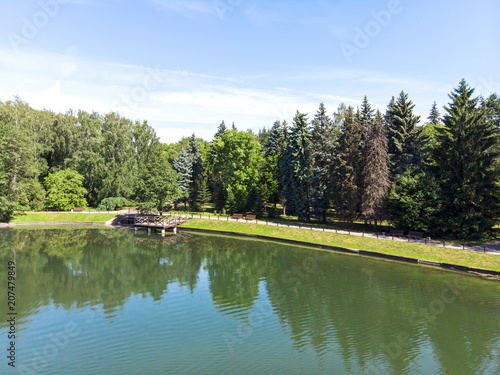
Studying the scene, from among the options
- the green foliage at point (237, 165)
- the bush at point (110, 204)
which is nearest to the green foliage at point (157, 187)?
the green foliage at point (237, 165)

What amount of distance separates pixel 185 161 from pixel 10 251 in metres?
40.4

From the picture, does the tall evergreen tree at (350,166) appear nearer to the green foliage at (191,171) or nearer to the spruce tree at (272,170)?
the spruce tree at (272,170)

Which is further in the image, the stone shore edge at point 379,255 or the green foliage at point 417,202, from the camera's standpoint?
the green foliage at point 417,202

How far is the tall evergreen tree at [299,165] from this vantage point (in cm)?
5528

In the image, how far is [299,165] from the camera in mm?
55688

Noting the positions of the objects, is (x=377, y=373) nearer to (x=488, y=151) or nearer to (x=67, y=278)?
(x=67, y=278)

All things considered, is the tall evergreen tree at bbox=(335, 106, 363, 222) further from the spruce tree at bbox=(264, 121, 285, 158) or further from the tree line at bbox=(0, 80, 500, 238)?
the spruce tree at bbox=(264, 121, 285, 158)

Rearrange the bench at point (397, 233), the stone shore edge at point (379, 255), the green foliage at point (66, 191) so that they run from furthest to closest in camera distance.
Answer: the green foliage at point (66, 191) → the bench at point (397, 233) → the stone shore edge at point (379, 255)

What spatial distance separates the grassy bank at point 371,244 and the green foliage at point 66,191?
25494 millimetres

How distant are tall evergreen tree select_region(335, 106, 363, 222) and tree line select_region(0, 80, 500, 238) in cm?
15

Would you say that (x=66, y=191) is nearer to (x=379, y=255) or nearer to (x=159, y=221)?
(x=159, y=221)

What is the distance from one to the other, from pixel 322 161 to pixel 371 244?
63.2 feet

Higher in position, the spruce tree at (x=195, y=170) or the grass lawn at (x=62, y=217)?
the spruce tree at (x=195, y=170)

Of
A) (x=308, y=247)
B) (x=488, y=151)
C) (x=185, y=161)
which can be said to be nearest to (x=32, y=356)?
(x=308, y=247)
